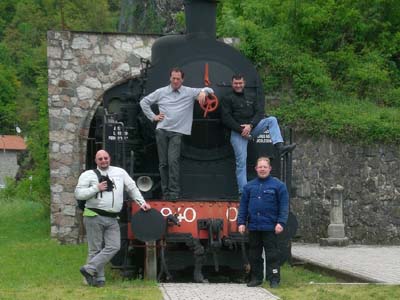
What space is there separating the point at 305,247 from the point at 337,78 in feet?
16.8

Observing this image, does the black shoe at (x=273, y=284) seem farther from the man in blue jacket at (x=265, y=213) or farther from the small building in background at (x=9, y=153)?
the small building in background at (x=9, y=153)

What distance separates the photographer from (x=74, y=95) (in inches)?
741

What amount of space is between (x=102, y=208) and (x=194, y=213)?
112cm

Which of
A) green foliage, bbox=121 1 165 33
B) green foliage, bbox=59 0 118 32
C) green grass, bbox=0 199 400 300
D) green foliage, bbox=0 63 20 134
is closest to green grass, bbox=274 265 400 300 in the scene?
green grass, bbox=0 199 400 300

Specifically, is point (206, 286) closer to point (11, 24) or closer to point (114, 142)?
point (114, 142)

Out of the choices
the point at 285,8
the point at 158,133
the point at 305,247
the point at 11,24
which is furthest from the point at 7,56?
the point at 158,133

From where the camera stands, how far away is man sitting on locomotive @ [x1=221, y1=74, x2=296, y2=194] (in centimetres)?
1158

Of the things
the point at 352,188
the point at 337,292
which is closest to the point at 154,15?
the point at 352,188

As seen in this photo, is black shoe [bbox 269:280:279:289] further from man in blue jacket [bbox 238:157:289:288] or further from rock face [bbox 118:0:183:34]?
rock face [bbox 118:0:183:34]

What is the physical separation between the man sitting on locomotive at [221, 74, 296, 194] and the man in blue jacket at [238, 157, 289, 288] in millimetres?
976

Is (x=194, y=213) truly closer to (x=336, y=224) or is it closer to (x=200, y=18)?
(x=200, y=18)

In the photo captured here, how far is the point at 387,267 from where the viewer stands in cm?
1330

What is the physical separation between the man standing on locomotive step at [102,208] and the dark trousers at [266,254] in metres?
1.28

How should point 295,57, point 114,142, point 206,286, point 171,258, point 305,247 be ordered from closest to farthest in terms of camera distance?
point 206,286 < point 171,258 < point 114,142 < point 305,247 < point 295,57
